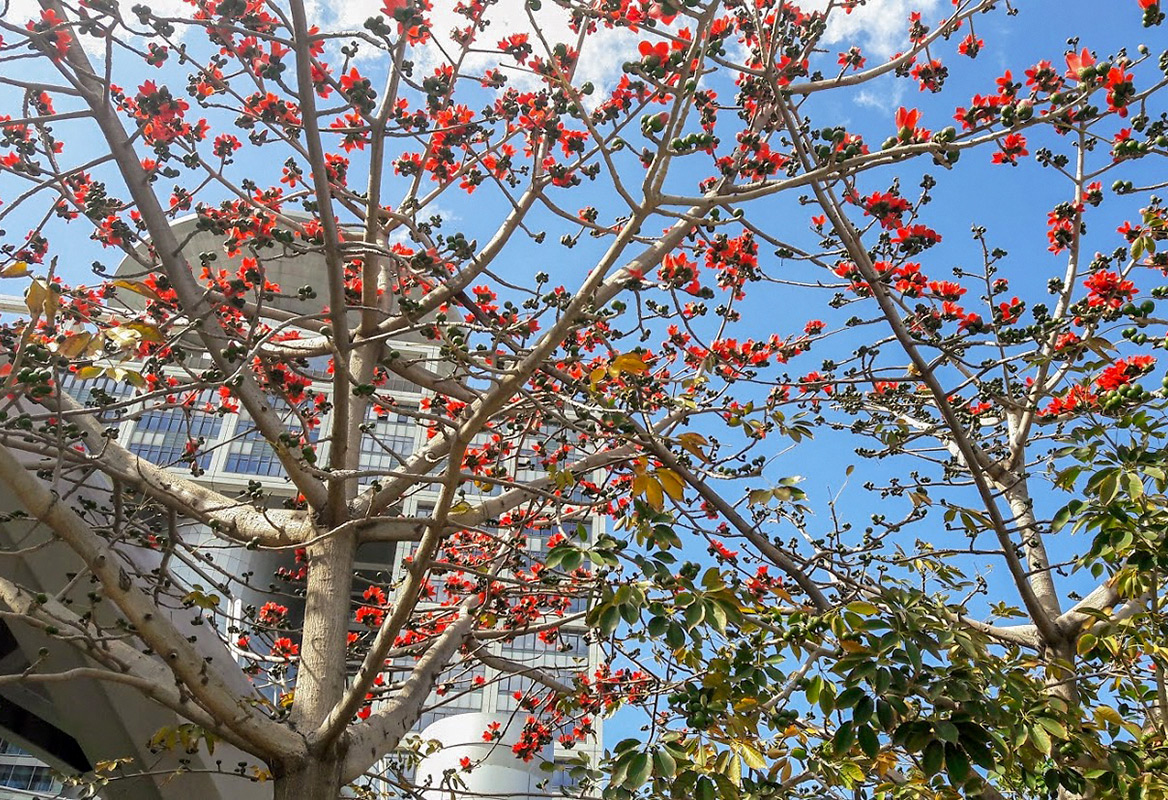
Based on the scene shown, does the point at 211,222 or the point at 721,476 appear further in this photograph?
the point at 211,222

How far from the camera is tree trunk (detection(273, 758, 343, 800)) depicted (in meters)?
3.12

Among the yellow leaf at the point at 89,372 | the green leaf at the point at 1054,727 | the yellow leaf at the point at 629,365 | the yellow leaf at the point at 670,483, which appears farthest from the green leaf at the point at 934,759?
the yellow leaf at the point at 89,372

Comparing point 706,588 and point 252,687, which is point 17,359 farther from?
point 252,687

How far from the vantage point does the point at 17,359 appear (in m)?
2.20

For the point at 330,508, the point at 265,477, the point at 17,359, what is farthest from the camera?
the point at 265,477

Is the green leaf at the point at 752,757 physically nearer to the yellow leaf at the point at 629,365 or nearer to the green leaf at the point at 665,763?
the green leaf at the point at 665,763

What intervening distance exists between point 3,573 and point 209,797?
1.62m

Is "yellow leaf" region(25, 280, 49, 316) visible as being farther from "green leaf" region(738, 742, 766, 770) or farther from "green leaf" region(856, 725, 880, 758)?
"green leaf" region(856, 725, 880, 758)

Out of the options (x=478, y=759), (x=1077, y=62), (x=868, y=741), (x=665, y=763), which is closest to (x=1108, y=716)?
(x=868, y=741)

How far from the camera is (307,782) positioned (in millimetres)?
3141

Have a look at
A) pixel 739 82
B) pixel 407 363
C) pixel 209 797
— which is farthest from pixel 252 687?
pixel 739 82

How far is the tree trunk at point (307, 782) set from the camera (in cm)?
312

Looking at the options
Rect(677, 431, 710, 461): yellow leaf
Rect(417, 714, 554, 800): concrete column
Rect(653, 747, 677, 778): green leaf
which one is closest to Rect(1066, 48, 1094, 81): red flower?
Rect(677, 431, 710, 461): yellow leaf

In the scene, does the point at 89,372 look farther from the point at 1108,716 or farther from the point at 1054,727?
the point at 1108,716
